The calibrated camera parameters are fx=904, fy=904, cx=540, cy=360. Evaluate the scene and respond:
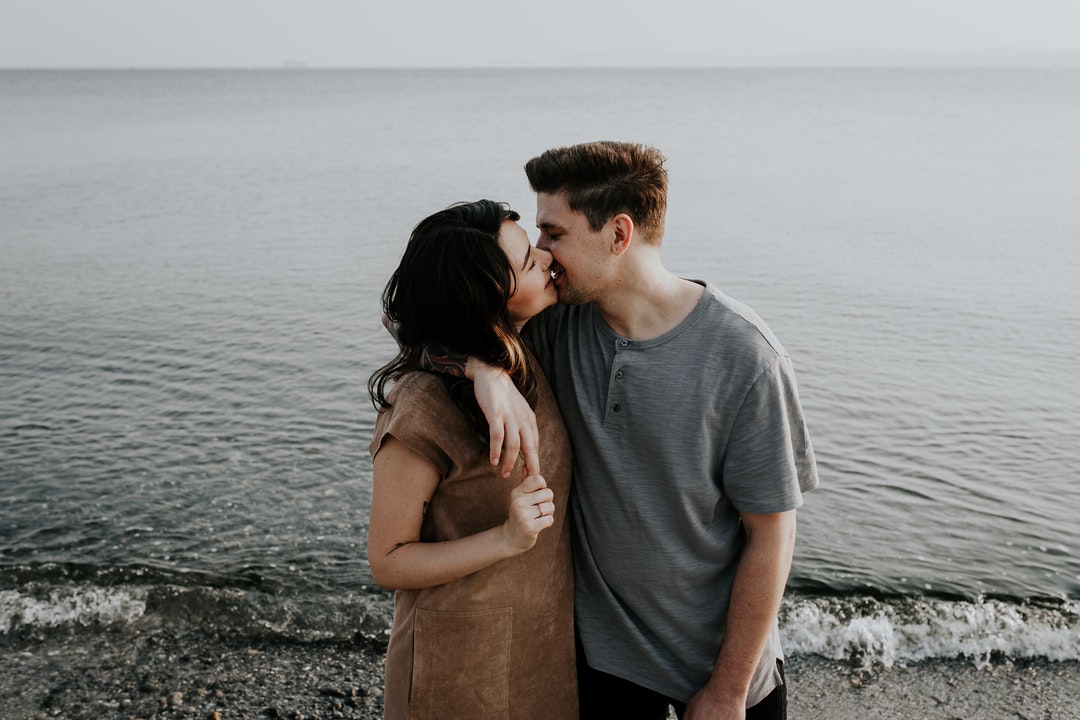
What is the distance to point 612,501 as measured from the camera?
8.98ft

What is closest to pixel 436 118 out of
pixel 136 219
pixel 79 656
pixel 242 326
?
pixel 136 219

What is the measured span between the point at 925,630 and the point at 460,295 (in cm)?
474

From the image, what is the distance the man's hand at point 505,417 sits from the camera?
2.39 metres

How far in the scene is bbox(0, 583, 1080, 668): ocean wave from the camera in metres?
5.64

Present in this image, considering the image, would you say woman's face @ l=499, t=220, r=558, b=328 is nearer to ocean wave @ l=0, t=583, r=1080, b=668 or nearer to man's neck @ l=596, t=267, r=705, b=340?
man's neck @ l=596, t=267, r=705, b=340

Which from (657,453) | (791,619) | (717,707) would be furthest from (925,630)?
(657,453)

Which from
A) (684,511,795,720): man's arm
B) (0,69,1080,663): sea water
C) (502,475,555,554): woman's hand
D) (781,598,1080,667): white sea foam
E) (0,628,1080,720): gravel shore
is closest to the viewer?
(502,475,555,554): woman's hand

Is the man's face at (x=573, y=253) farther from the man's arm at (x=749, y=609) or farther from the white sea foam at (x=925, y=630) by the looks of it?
the white sea foam at (x=925, y=630)

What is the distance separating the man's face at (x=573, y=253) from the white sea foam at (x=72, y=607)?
474 centimetres

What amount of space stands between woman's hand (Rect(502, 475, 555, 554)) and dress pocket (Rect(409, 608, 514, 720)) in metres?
0.32

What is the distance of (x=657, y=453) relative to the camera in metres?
2.62

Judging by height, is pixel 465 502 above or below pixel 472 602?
above

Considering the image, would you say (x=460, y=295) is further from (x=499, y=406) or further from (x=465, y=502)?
(x=465, y=502)

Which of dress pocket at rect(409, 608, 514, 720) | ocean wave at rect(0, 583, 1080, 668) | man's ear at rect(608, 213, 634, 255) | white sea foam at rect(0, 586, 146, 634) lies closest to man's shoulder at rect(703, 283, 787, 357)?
man's ear at rect(608, 213, 634, 255)
